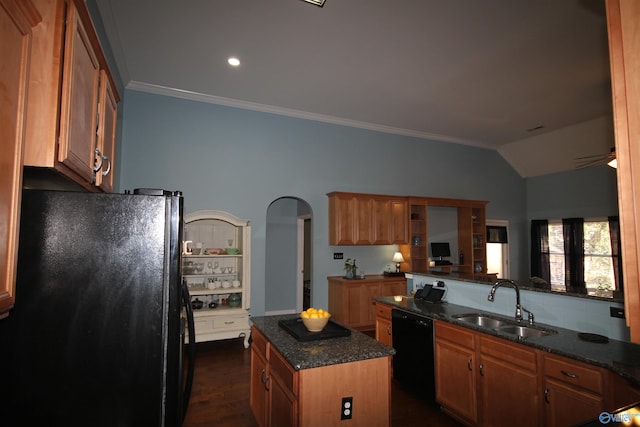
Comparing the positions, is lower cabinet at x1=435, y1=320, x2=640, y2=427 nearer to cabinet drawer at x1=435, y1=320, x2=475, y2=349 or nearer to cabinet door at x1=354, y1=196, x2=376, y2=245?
cabinet drawer at x1=435, y1=320, x2=475, y2=349

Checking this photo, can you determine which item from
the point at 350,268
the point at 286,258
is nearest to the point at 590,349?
the point at 350,268

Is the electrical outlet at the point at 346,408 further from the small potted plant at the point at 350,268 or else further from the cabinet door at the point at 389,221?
the cabinet door at the point at 389,221

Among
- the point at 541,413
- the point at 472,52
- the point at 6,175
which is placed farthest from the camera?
the point at 472,52

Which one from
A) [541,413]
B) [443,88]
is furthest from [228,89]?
[541,413]

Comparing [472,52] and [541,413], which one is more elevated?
[472,52]

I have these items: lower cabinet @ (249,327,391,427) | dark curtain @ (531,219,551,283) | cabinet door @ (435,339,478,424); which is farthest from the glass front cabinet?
dark curtain @ (531,219,551,283)

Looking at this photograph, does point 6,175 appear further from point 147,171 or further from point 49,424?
point 147,171

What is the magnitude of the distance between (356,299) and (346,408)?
149 inches

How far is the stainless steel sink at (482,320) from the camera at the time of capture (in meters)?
2.98

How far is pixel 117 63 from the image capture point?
162 inches

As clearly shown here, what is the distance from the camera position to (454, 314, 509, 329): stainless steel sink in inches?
117

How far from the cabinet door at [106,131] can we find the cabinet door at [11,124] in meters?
0.70

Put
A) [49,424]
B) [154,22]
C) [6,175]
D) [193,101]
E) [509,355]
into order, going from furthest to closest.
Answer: [193,101]
[154,22]
[509,355]
[49,424]
[6,175]

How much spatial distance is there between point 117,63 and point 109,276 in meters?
3.90
